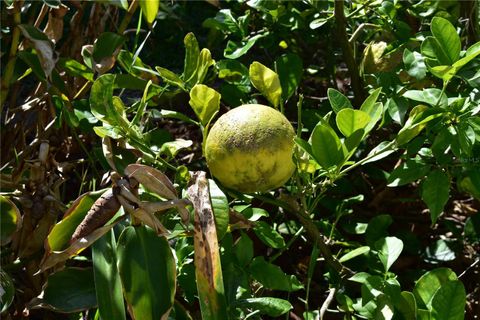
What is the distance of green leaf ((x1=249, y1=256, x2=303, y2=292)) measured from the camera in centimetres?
120

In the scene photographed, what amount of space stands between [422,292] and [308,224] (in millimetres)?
196

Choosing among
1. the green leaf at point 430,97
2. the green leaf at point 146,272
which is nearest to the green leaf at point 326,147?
the green leaf at point 430,97

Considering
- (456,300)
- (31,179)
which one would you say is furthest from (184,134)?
(456,300)

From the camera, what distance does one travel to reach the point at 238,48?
152 cm

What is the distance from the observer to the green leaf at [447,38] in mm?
1145

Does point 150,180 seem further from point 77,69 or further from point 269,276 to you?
point 77,69

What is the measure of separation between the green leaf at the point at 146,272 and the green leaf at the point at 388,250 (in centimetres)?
44

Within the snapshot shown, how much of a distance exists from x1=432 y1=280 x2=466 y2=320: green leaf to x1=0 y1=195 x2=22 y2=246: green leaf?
60 cm

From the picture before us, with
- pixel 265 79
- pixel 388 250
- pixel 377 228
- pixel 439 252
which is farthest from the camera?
pixel 439 252

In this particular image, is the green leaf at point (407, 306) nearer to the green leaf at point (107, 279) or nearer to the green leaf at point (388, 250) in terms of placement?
the green leaf at point (388, 250)

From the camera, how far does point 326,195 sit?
1534 mm

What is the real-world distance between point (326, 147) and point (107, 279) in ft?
1.10

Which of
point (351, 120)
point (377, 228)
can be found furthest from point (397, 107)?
point (377, 228)

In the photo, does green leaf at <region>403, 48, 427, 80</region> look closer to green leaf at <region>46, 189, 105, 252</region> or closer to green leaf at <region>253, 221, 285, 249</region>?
green leaf at <region>253, 221, 285, 249</region>
